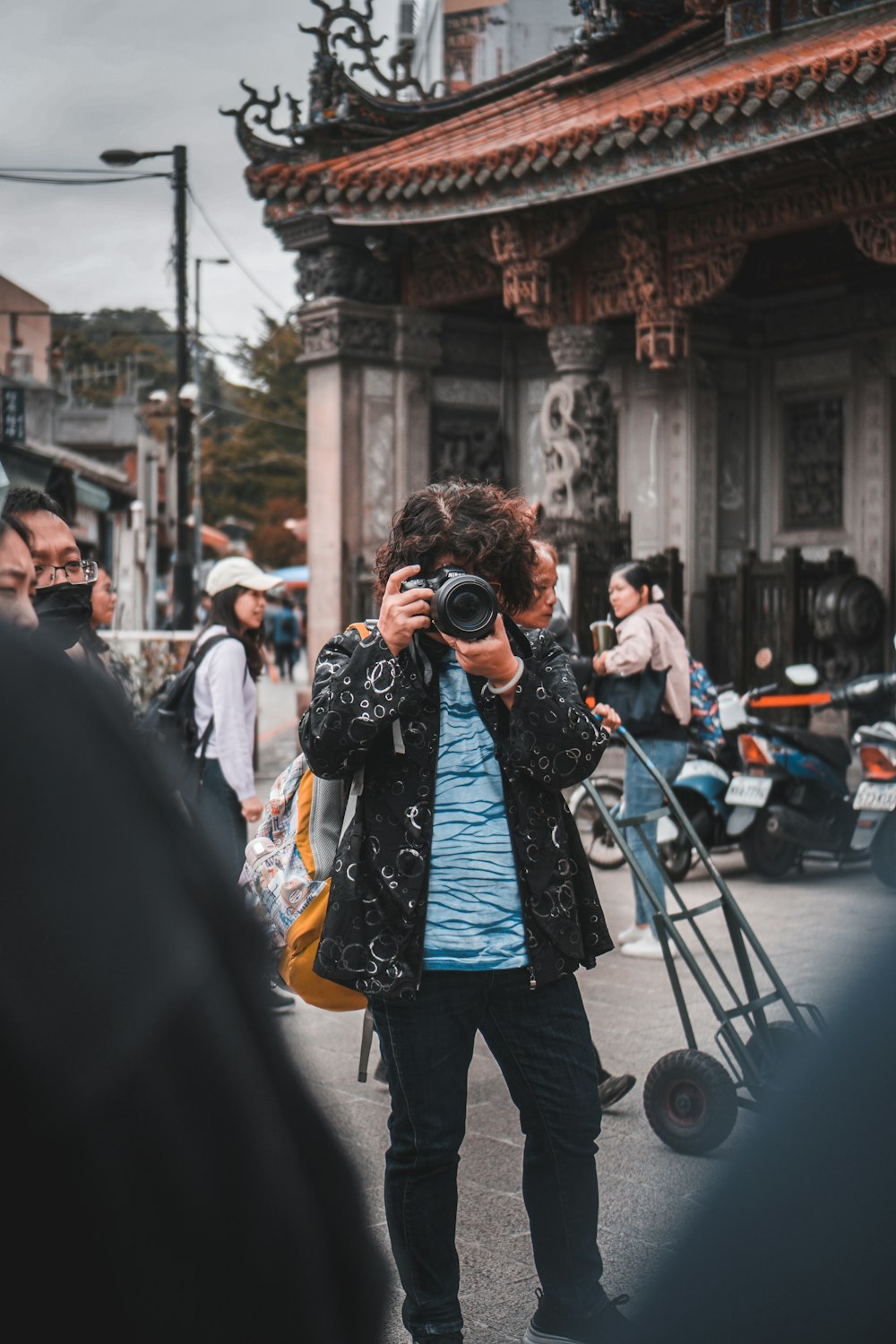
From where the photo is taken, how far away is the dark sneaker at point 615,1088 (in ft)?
16.6

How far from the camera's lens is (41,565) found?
4.25 meters

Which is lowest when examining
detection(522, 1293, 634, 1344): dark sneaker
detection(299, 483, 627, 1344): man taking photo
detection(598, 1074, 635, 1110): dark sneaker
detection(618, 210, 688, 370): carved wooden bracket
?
detection(598, 1074, 635, 1110): dark sneaker

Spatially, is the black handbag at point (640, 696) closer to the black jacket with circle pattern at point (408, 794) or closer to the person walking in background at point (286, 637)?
the black jacket with circle pattern at point (408, 794)

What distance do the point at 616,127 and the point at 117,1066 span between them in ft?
36.6

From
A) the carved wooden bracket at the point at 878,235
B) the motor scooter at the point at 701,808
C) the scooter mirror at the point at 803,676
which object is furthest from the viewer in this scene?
the carved wooden bracket at the point at 878,235

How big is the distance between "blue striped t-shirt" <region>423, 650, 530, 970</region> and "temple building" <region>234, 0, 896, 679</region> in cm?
861

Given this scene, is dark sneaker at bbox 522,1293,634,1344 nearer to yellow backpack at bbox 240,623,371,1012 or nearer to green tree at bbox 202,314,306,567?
yellow backpack at bbox 240,623,371,1012

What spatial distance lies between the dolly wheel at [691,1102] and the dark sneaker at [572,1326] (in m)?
1.30

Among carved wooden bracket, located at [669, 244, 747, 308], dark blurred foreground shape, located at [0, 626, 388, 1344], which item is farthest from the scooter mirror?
dark blurred foreground shape, located at [0, 626, 388, 1344]

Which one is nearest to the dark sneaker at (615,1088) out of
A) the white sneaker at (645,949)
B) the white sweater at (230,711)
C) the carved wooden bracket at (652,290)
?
the white sweater at (230,711)

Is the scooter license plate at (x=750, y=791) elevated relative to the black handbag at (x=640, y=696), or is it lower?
lower

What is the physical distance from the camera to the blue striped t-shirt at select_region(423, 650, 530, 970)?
322cm

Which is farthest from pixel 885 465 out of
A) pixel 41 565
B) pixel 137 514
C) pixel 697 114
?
pixel 137 514

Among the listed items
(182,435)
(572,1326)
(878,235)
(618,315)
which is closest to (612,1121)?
(572,1326)
